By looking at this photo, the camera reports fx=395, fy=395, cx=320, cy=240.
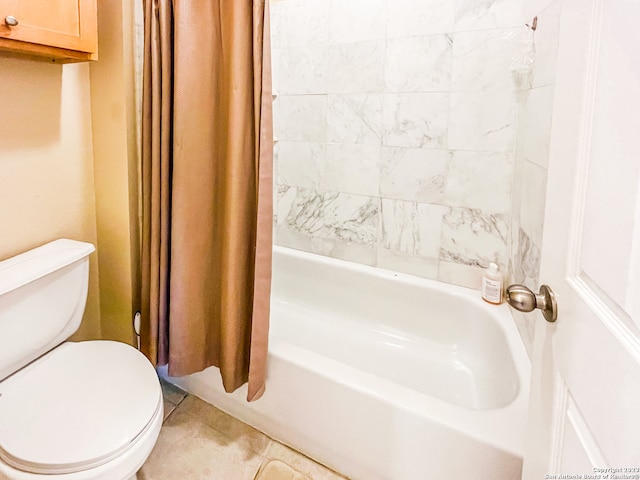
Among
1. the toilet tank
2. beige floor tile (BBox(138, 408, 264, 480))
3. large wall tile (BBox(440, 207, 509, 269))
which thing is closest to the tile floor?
beige floor tile (BBox(138, 408, 264, 480))

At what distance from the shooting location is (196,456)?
5.04ft

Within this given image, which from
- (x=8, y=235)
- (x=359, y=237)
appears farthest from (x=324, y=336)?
(x=8, y=235)

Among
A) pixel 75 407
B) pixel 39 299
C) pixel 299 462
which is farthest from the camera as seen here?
pixel 299 462

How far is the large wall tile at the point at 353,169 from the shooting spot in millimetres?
2016

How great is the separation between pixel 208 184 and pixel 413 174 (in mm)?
996

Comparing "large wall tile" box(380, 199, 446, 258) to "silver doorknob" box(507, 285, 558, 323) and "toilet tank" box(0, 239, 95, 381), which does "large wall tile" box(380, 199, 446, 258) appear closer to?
"silver doorknob" box(507, 285, 558, 323)

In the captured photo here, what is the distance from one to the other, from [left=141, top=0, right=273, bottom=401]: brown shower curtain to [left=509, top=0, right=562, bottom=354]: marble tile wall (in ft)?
2.95

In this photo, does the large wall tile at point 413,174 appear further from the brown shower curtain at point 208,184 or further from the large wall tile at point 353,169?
the brown shower curtain at point 208,184

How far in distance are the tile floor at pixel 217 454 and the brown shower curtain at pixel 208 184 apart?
0.89 feet

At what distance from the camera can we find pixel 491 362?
1.69 meters

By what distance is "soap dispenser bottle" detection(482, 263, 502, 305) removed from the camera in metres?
1.75

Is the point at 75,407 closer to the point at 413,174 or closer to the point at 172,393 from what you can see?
the point at 172,393

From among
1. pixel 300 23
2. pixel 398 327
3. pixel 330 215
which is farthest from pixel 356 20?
pixel 398 327

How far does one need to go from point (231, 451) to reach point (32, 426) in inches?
28.9
